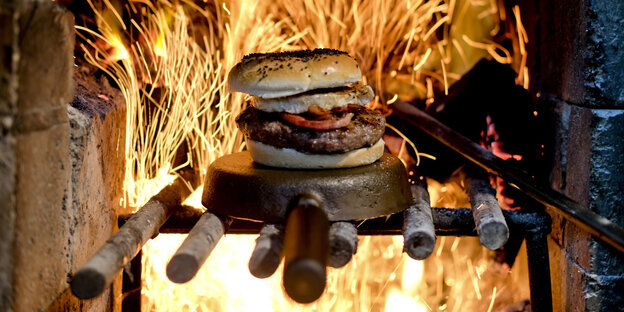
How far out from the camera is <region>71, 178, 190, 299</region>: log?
2.40 m

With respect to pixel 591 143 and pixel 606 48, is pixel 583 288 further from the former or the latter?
pixel 606 48

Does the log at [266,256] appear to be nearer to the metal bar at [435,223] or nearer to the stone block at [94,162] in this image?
the metal bar at [435,223]

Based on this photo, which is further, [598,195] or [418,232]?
[598,195]

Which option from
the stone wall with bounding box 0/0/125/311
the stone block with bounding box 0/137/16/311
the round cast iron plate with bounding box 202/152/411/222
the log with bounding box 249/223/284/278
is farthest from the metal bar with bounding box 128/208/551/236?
the stone block with bounding box 0/137/16/311

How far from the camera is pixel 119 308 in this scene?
149 inches

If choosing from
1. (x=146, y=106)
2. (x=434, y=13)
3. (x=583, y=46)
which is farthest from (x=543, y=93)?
(x=146, y=106)

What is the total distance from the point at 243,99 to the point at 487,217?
2320 millimetres

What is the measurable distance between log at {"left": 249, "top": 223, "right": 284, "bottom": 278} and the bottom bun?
1.56ft

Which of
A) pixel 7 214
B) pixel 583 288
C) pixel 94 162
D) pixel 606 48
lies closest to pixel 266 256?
pixel 7 214

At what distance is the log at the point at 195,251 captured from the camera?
2.58 m

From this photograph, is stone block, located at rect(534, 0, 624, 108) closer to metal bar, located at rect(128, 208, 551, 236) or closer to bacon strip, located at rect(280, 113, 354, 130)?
metal bar, located at rect(128, 208, 551, 236)

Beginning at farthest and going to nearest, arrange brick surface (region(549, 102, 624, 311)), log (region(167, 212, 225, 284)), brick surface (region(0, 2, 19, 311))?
brick surface (region(549, 102, 624, 311)), log (region(167, 212, 225, 284)), brick surface (region(0, 2, 19, 311))

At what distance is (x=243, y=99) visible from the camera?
15.6ft

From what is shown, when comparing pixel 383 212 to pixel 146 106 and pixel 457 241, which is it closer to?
pixel 457 241
